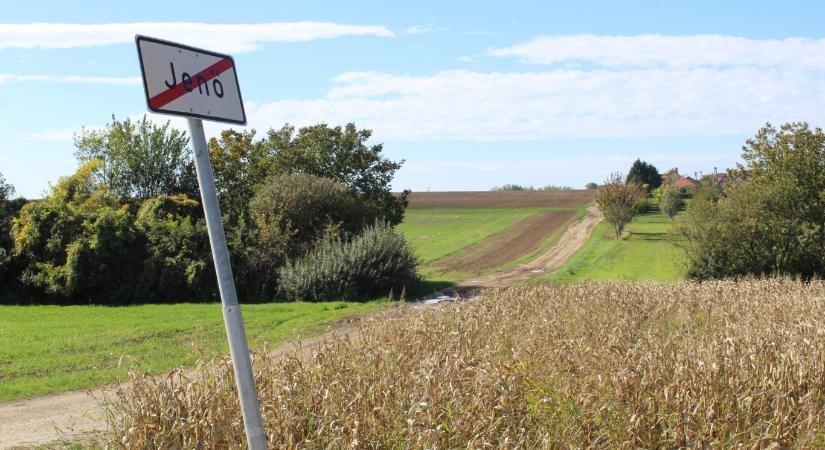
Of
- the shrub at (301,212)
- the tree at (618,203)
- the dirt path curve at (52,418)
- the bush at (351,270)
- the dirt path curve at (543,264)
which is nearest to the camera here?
the dirt path curve at (52,418)

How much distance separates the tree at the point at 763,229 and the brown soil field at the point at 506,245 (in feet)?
42.3

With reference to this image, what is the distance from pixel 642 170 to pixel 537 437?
322 feet

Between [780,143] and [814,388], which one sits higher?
[780,143]

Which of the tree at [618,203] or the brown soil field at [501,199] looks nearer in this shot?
the tree at [618,203]

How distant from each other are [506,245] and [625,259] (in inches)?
419

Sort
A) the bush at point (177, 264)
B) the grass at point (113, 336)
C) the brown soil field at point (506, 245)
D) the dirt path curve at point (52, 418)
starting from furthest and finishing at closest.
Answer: the brown soil field at point (506, 245), the bush at point (177, 264), the grass at point (113, 336), the dirt path curve at point (52, 418)

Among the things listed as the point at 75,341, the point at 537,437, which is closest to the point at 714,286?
the point at 537,437

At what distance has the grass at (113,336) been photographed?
12.3 meters

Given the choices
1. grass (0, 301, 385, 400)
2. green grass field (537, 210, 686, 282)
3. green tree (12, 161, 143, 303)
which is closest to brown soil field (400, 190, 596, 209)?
green grass field (537, 210, 686, 282)

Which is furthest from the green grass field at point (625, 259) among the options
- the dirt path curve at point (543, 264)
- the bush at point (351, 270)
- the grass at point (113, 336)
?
the grass at point (113, 336)

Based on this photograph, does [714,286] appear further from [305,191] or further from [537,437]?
[305,191]

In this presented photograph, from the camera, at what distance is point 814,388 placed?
6965mm

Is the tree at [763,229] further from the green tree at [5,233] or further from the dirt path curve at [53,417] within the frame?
the green tree at [5,233]

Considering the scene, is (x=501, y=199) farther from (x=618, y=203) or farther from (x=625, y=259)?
(x=625, y=259)
